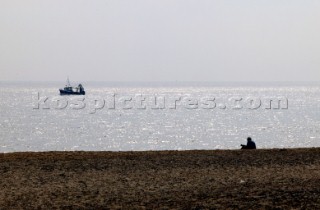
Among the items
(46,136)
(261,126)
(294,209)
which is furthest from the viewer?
(261,126)

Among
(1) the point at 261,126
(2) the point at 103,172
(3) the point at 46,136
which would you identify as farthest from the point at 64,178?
(1) the point at 261,126

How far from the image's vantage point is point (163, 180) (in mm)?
17406

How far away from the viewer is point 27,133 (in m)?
90.9

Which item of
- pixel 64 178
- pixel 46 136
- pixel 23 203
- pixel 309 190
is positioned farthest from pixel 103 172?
pixel 46 136

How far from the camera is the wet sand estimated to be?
48.5ft

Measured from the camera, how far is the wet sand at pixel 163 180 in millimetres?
14773

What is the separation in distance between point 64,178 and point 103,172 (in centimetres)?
133

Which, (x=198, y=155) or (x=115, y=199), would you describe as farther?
(x=198, y=155)

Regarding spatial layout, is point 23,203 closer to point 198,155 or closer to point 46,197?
point 46,197

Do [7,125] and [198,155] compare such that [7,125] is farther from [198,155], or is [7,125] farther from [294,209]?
[294,209]

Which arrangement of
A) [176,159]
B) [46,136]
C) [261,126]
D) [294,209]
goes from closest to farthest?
[294,209] < [176,159] < [46,136] < [261,126]

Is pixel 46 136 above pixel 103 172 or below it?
below

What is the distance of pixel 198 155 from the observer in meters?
22.0

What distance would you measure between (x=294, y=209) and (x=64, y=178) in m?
6.88
